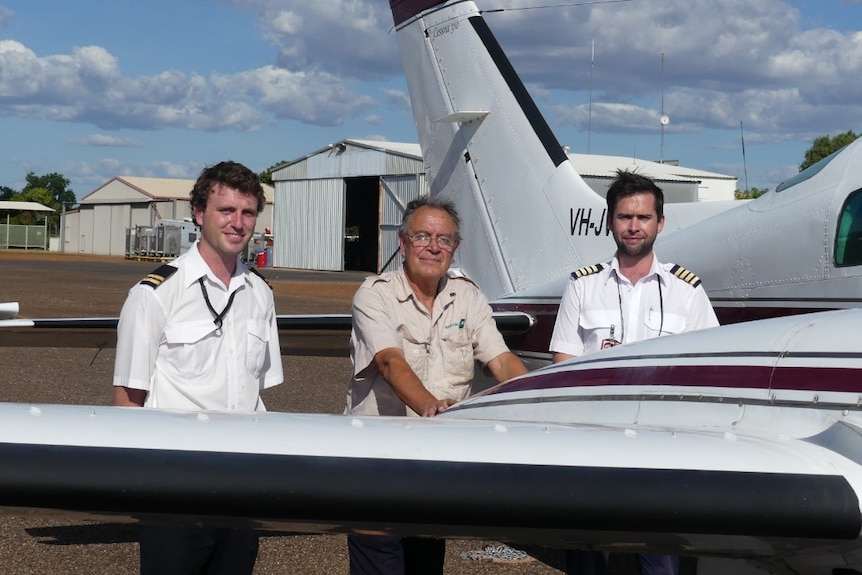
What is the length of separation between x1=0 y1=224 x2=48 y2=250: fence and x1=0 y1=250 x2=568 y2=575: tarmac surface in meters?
48.6

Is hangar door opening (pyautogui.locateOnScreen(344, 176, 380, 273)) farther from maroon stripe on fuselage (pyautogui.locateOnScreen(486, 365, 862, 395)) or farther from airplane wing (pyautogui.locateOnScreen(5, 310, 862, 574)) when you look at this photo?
airplane wing (pyautogui.locateOnScreen(5, 310, 862, 574))

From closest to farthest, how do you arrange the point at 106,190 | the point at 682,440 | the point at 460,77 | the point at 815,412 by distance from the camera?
1. the point at 682,440
2. the point at 815,412
3. the point at 460,77
4. the point at 106,190

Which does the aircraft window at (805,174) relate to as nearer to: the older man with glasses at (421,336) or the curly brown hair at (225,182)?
the older man with glasses at (421,336)

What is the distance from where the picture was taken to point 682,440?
107 inches

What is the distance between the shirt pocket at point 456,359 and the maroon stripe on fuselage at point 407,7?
5.07 metres

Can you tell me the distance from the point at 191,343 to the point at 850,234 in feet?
11.1

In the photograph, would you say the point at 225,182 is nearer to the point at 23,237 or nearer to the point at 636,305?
the point at 636,305

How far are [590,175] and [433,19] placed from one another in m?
30.0

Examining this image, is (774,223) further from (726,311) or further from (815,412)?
(815,412)

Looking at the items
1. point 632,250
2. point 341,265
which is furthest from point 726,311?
point 341,265

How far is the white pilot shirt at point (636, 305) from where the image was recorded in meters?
3.88

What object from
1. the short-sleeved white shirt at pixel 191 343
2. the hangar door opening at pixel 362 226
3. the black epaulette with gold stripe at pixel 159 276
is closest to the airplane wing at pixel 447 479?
the short-sleeved white shirt at pixel 191 343

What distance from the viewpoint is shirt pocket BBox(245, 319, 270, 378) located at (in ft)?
10.5

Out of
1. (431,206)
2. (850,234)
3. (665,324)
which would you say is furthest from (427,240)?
(850,234)
